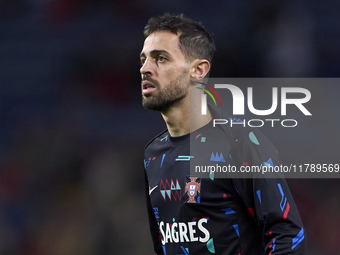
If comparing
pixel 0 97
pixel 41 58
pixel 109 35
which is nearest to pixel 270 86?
pixel 109 35

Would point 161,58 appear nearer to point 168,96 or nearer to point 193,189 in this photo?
point 168,96

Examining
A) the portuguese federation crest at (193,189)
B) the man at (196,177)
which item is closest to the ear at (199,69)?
the man at (196,177)

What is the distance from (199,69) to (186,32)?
0.20 meters

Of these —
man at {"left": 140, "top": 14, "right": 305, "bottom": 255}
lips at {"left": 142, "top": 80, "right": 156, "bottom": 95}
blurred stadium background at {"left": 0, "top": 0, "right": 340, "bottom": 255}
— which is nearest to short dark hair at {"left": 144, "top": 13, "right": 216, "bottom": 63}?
man at {"left": 140, "top": 14, "right": 305, "bottom": 255}

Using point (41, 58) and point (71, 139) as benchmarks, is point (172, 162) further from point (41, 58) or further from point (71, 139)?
point (41, 58)

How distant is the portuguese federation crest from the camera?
210 centimetres

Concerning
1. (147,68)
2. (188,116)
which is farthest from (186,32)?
(188,116)

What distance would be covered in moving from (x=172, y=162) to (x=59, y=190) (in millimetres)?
4016

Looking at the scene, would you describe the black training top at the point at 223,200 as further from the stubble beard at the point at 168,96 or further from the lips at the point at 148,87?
the lips at the point at 148,87

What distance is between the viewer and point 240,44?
20.9ft

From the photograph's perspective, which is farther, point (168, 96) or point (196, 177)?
point (168, 96)

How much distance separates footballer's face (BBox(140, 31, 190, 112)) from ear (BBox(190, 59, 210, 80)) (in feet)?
0.15

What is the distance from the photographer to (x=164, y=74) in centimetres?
227

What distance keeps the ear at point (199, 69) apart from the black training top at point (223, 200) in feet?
0.72
